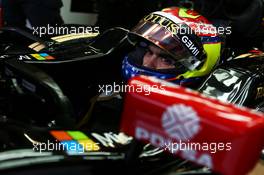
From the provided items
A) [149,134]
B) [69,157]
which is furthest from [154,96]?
[69,157]

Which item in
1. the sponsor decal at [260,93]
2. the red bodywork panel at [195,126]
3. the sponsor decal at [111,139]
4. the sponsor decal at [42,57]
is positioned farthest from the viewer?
the sponsor decal at [42,57]

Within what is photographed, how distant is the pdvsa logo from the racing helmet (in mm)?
813

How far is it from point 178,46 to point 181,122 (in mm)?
860

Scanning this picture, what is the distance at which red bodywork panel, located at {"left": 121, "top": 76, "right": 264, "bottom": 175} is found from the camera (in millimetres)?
830

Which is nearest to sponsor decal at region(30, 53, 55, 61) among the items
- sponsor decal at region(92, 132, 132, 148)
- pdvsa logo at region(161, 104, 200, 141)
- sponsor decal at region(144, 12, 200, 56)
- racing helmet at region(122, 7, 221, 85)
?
racing helmet at region(122, 7, 221, 85)

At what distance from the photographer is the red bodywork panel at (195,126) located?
830mm

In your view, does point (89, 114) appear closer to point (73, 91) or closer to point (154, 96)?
point (73, 91)

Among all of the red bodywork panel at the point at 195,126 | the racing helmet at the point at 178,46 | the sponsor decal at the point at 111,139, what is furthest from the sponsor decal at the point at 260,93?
the red bodywork panel at the point at 195,126

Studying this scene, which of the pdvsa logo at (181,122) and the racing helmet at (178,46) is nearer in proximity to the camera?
the pdvsa logo at (181,122)

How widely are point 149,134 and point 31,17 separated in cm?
239

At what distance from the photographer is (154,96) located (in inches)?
35.6

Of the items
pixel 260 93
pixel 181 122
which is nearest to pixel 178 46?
pixel 260 93

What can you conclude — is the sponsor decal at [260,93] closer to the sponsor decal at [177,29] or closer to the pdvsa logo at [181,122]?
the sponsor decal at [177,29]

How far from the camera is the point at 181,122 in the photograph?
2.84 feet
